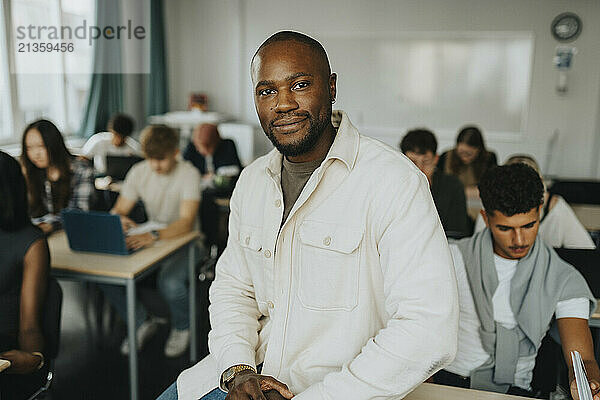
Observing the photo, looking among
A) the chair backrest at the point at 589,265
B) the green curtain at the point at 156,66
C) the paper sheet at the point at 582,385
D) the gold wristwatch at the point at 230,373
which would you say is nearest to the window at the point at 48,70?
the green curtain at the point at 156,66

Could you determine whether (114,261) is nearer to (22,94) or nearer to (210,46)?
(22,94)

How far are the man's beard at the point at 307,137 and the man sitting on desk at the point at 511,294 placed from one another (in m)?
0.73

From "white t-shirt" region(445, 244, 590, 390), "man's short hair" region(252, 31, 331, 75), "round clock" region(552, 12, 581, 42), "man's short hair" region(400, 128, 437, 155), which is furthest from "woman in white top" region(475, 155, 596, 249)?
"round clock" region(552, 12, 581, 42)

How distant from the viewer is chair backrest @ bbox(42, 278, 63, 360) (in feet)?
6.67

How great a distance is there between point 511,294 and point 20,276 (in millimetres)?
1685

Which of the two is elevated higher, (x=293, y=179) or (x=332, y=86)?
(x=332, y=86)

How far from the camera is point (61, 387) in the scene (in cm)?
279

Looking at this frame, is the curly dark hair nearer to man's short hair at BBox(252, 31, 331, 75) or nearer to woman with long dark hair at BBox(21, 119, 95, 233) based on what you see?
man's short hair at BBox(252, 31, 331, 75)

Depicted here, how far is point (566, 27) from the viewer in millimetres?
6117

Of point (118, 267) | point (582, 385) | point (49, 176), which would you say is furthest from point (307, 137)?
point (49, 176)

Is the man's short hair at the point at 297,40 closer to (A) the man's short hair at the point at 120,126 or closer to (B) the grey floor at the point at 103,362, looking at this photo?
(B) the grey floor at the point at 103,362

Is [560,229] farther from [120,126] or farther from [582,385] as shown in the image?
[120,126]

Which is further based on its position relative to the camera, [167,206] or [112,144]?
[112,144]

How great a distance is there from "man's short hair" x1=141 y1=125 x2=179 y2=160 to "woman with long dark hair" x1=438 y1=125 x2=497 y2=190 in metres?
2.13
